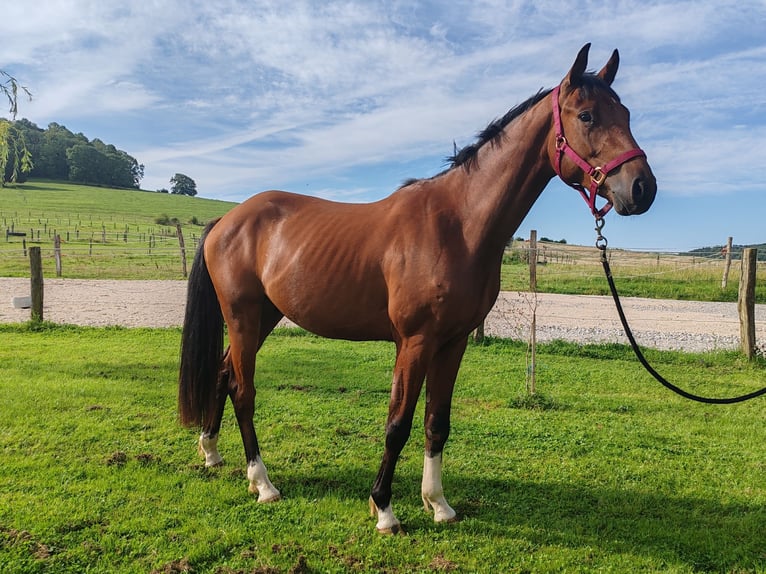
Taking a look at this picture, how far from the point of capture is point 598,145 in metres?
2.53

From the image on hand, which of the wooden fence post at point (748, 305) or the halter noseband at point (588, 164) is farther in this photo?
the wooden fence post at point (748, 305)

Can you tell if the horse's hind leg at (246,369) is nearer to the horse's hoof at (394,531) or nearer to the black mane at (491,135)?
the horse's hoof at (394,531)

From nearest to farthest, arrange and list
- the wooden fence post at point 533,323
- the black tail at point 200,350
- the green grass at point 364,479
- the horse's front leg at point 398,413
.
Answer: the green grass at point 364,479
the horse's front leg at point 398,413
the black tail at point 200,350
the wooden fence post at point 533,323

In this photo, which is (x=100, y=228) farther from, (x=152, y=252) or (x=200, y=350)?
(x=200, y=350)

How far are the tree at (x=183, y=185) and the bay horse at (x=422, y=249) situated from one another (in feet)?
335

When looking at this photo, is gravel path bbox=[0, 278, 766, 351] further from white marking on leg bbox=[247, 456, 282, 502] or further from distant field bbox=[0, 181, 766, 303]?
white marking on leg bbox=[247, 456, 282, 502]

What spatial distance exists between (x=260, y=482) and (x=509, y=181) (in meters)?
2.71

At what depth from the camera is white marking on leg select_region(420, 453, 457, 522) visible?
3.18m

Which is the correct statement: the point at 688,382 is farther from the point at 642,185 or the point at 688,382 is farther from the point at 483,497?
the point at 642,185

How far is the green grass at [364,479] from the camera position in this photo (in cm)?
277

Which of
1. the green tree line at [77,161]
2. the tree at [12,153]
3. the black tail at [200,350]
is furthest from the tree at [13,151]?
the green tree line at [77,161]

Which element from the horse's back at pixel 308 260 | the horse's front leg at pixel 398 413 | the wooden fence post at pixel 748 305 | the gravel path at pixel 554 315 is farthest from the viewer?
the gravel path at pixel 554 315

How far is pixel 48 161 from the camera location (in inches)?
3118

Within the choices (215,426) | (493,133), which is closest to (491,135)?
(493,133)
